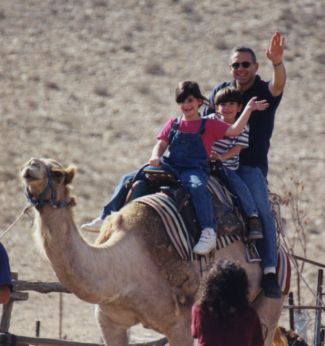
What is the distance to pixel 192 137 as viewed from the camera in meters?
12.7

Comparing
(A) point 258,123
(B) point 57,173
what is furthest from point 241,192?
(B) point 57,173

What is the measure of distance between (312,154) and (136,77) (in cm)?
701

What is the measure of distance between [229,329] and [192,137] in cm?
334

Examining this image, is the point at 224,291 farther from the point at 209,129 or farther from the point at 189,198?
the point at 209,129

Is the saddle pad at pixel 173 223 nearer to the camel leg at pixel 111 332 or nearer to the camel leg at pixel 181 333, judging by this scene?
the camel leg at pixel 181 333

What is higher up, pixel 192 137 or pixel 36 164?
pixel 192 137

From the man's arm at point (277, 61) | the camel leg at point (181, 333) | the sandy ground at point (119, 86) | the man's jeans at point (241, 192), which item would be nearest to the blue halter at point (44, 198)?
the camel leg at point (181, 333)

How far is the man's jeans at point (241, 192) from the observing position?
42.8 feet

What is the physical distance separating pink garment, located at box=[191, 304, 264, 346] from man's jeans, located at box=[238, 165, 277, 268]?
3.43 meters

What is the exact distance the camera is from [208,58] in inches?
1658

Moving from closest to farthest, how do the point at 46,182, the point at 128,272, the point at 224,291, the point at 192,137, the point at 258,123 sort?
the point at 224,291 < the point at 46,182 < the point at 128,272 < the point at 192,137 < the point at 258,123

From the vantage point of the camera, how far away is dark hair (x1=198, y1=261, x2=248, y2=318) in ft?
31.3

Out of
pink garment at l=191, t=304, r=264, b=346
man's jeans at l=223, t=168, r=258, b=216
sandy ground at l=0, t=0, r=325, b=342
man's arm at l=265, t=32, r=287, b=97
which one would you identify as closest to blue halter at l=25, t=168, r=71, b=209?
man's jeans at l=223, t=168, r=258, b=216

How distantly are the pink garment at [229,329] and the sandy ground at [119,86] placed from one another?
17986 millimetres
